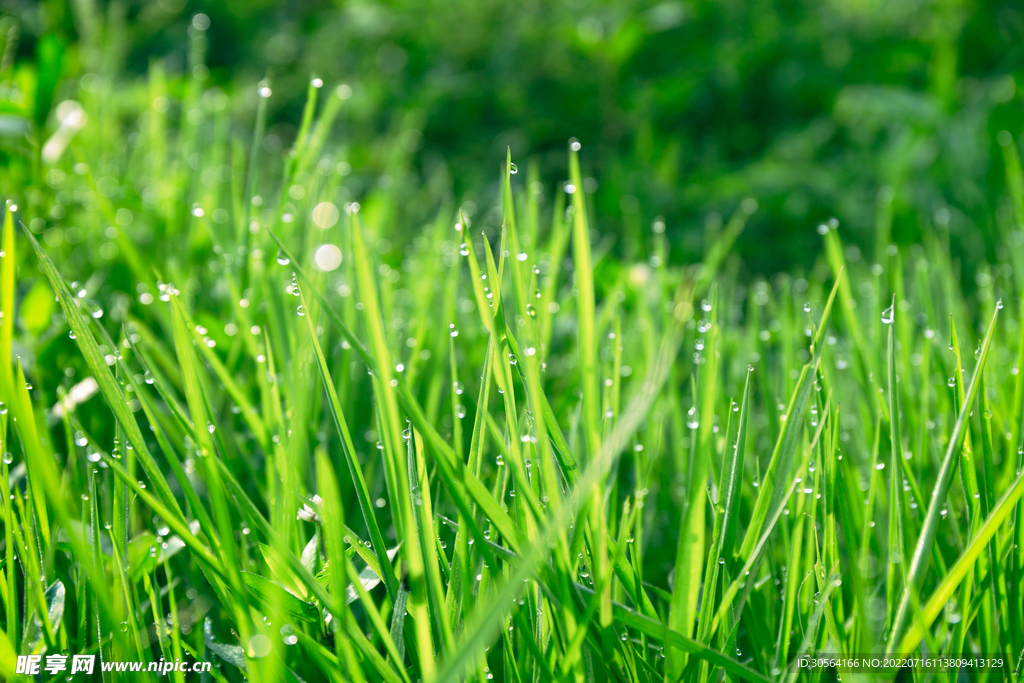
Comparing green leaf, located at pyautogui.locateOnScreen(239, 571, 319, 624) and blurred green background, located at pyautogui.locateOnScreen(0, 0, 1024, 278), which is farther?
blurred green background, located at pyautogui.locateOnScreen(0, 0, 1024, 278)

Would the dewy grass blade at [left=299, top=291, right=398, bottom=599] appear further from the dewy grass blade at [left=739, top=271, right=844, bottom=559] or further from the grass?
the dewy grass blade at [left=739, top=271, right=844, bottom=559]

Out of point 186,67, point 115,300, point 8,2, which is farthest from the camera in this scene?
point 186,67

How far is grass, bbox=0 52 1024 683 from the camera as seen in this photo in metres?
0.50

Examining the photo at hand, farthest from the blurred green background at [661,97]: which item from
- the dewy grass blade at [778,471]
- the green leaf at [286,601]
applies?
the green leaf at [286,601]

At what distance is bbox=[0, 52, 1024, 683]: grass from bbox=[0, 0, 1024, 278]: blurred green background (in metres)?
0.79

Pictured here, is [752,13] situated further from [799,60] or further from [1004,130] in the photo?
[1004,130]

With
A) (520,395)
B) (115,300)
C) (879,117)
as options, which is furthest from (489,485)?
(879,117)

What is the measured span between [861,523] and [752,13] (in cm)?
235

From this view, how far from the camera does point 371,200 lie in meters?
1.73

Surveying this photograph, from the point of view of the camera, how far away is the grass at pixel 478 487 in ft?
1.63

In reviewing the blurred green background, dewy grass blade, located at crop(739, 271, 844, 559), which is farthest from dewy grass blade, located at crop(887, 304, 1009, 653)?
the blurred green background

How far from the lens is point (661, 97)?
7.26 feet

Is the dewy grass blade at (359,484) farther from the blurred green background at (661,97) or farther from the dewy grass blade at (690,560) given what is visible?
the blurred green background at (661,97)

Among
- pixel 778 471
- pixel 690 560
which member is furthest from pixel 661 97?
pixel 690 560
